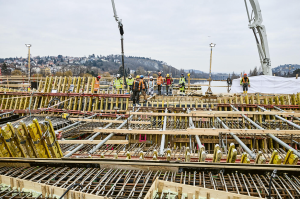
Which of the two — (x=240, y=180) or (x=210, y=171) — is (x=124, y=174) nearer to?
(x=210, y=171)

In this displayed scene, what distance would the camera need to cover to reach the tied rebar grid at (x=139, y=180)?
12.6 feet

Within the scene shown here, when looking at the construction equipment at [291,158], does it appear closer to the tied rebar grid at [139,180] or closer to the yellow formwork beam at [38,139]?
the tied rebar grid at [139,180]

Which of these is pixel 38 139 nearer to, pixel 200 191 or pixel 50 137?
pixel 50 137

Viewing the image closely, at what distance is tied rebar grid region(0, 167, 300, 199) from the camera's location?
3826 mm

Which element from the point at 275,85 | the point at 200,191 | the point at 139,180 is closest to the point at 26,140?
the point at 139,180

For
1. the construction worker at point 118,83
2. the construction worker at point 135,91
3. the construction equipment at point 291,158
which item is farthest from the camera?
the construction worker at point 118,83

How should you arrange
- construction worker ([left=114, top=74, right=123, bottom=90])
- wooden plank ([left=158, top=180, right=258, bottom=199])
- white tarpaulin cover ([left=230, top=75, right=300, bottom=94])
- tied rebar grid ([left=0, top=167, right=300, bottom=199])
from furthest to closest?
white tarpaulin cover ([left=230, top=75, right=300, bottom=94]), construction worker ([left=114, top=74, right=123, bottom=90]), tied rebar grid ([left=0, top=167, right=300, bottom=199]), wooden plank ([left=158, top=180, right=258, bottom=199])

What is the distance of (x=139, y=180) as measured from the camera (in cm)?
430

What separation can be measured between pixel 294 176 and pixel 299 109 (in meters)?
10.4

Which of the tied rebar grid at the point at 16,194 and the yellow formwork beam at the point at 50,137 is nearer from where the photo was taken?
the tied rebar grid at the point at 16,194

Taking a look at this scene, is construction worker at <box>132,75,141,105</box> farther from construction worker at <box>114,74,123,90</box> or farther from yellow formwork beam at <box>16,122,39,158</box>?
yellow formwork beam at <box>16,122,39,158</box>

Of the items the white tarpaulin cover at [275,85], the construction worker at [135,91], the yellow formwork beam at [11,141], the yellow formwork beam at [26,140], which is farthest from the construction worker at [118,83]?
the white tarpaulin cover at [275,85]

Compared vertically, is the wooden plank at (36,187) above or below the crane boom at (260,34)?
below

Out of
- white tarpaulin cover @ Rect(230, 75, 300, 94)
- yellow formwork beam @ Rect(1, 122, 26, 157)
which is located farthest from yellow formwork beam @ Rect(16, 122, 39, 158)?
white tarpaulin cover @ Rect(230, 75, 300, 94)
